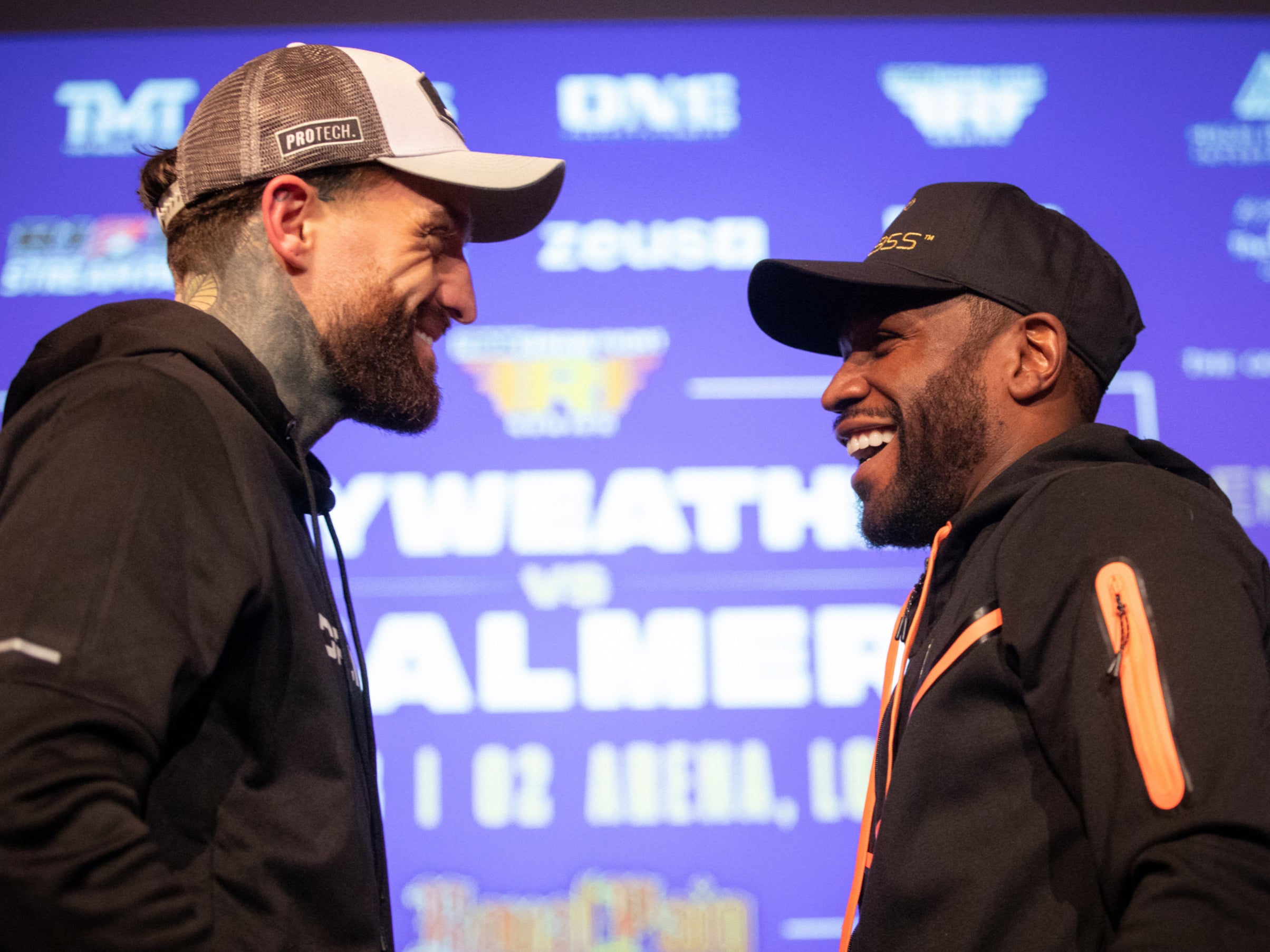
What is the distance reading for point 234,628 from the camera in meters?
0.84

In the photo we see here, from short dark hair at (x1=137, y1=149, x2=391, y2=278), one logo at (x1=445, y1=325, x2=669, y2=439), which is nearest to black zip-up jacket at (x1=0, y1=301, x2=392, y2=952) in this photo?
short dark hair at (x1=137, y1=149, x2=391, y2=278)

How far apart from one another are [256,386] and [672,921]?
1499 millimetres

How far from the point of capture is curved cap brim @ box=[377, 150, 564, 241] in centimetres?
114

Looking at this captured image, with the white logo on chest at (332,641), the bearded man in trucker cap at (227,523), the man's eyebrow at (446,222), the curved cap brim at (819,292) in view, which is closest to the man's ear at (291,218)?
the bearded man in trucker cap at (227,523)

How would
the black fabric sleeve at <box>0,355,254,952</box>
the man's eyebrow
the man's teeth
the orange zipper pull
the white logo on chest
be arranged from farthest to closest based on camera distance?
the man's teeth < the man's eyebrow < the white logo on chest < the orange zipper pull < the black fabric sleeve at <box>0,355,254,952</box>

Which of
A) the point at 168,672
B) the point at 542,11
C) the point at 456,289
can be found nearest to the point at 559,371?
the point at 542,11

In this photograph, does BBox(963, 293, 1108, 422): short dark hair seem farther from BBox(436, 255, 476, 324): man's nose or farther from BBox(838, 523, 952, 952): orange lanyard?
BBox(436, 255, 476, 324): man's nose

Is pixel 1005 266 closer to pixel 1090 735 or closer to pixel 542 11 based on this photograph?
pixel 1090 735

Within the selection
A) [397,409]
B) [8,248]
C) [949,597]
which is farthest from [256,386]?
[8,248]

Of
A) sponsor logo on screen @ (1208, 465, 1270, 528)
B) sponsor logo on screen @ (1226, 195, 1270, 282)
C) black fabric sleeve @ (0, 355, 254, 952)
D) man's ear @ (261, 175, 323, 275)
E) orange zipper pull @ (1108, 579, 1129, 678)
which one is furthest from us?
sponsor logo on screen @ (1226, 195, 1270, 282)

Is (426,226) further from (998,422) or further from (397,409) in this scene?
(998,422)

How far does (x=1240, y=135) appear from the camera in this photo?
7.91 feet

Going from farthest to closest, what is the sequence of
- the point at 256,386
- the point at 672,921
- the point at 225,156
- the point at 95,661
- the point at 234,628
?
the point at 672,921 → the point at 225,156 → the point at 256,386 → the point at 234,628 → the point at 95,661

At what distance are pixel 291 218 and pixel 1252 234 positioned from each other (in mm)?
2218
